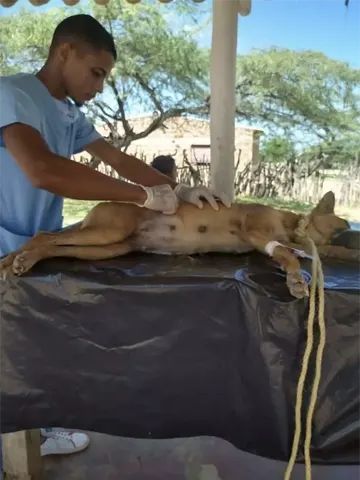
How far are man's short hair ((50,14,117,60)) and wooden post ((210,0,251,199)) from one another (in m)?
1.38

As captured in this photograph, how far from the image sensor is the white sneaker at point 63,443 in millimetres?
2492

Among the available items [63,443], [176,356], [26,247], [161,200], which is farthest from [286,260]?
[63,443]

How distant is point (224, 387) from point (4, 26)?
9.00 meters

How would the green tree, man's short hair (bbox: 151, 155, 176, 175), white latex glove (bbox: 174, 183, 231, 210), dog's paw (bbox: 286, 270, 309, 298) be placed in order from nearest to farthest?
dog's paw (bbox: 286, 270, 309, 298) < white latex glove (bbox: 174, 183, 231, 210) < man's short hair (bbox: 151, 155, 176, 175) < the green tree

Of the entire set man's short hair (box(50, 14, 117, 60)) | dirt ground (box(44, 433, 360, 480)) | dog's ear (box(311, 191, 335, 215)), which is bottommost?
dirt ground (box(44, 433, 360, 480))

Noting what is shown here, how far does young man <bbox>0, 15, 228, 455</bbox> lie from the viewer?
5.42 ft

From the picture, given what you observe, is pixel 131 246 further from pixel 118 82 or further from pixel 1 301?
pixel 118 82

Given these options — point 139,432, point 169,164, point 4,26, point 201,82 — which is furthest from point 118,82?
point 139,432

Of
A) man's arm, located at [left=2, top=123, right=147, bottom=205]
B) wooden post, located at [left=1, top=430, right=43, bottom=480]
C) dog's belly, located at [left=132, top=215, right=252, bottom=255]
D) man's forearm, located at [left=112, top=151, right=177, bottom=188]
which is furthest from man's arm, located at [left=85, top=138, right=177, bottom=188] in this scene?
wooden post, located at [left=1, top=430, right=43, bottom=480]

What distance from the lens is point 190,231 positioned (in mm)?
2008

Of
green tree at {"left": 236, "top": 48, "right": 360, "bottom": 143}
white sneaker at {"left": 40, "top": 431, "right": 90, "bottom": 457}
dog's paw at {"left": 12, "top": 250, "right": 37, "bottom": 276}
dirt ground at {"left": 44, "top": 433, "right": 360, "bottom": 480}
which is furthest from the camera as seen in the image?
green tree at {"left": 236, "top": 48, "right": 360, "bottom": 143}

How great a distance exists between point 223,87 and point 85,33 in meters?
1.46

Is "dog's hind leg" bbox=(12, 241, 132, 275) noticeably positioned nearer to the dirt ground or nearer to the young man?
the young man

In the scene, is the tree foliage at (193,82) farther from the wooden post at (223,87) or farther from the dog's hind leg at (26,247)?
the dog's hind leg at (26,247)
